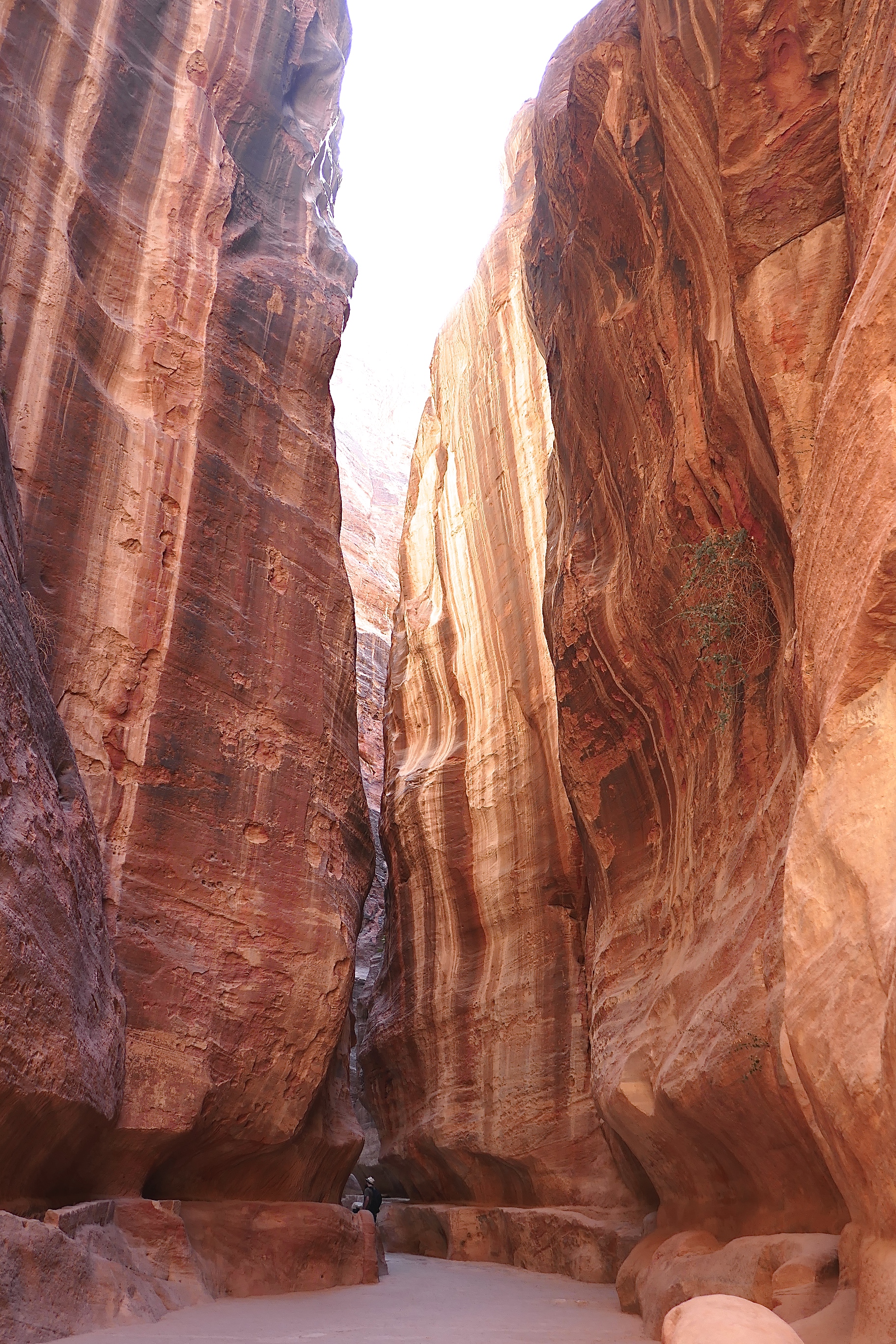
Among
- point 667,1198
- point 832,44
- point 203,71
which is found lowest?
point 667,1198

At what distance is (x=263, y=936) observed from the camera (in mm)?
10844

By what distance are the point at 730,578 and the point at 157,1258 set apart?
7280 millimetres

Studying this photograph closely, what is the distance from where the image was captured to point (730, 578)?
802 cm

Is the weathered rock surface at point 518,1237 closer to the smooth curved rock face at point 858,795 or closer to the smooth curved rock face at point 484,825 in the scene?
the smooth curved rock face at point 484,825

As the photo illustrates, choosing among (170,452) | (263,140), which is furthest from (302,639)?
(263,140)

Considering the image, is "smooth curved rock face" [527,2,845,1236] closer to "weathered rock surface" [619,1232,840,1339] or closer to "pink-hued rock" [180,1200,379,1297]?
"weathered rock surface" [619,1232,840,1339]

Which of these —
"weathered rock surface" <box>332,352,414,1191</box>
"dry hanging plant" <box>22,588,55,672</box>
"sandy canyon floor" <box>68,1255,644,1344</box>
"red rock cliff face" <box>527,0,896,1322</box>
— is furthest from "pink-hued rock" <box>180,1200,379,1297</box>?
"weathered rock surface" <box>332,352,414,1191</box>

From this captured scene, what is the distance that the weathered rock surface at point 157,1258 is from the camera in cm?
567

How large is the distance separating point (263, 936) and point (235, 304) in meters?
8.66

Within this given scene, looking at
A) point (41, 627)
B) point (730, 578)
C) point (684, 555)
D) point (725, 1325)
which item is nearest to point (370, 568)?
point (41, 627)

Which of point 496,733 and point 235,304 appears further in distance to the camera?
point 496,733

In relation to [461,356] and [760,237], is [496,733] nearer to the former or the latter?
[461,356]

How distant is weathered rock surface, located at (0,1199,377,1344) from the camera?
5668mm

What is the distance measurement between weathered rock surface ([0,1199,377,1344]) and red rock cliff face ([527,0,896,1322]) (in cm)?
333
